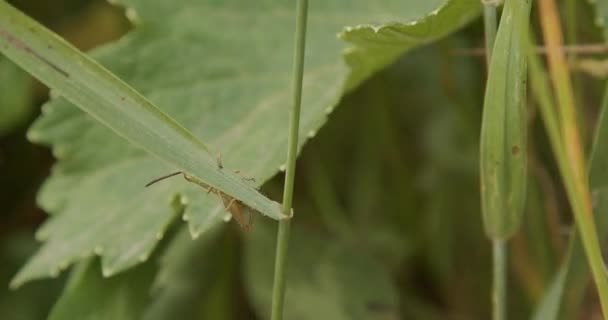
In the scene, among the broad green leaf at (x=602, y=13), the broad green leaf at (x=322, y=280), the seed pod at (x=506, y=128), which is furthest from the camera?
the broad green leaf at (x=322, y=280)

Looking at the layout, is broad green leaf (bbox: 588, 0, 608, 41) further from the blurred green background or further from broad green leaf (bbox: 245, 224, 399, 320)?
broad green leaf (bbox: 245, 224, 399, 320)

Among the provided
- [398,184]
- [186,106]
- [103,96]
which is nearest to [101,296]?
[186,106]

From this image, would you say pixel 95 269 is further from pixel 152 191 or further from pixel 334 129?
pixel 334 129

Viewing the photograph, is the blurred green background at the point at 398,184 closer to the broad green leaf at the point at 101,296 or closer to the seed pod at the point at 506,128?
the broad green leaf at the point at 101,296

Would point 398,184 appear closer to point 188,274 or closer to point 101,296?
point 188,274

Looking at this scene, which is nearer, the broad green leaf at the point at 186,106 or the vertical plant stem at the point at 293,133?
the vertical plant stem at the point at 293,133

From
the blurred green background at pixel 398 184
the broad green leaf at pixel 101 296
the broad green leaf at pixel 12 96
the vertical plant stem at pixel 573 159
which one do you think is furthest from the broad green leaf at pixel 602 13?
the broad green leaf at pixel 12 96

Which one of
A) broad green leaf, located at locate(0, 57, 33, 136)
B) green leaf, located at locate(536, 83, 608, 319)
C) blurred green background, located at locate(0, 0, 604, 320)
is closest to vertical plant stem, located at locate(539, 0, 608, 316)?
green leaf, located at locate(536, 83, 608, 319)
